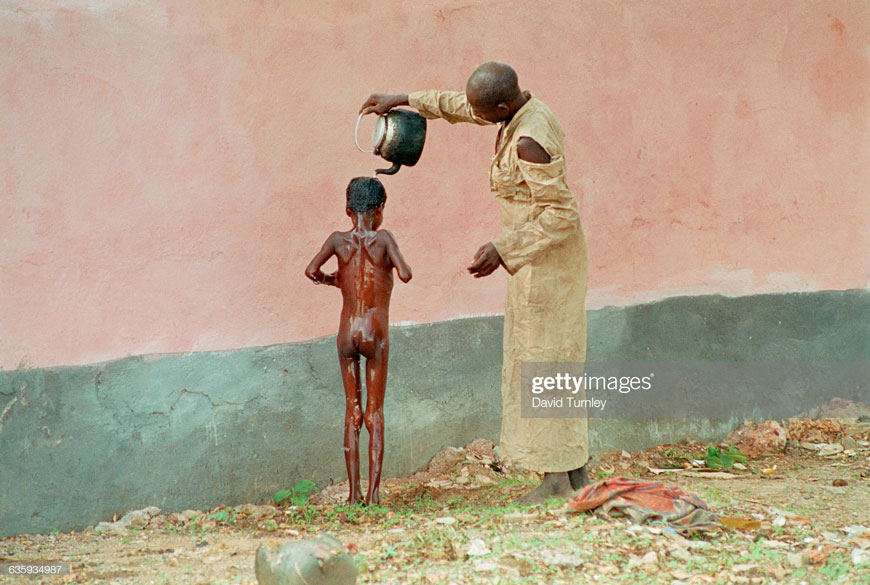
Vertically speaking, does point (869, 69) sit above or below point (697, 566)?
above

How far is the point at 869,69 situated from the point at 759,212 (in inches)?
49.7

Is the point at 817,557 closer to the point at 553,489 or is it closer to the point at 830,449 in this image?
the point at 553,489

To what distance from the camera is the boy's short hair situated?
14.9 ft

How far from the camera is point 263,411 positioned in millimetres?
5035

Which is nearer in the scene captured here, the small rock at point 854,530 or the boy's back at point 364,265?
the small rock at point 854,530

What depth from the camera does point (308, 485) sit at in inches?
200

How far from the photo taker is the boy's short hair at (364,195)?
4551 millimetres

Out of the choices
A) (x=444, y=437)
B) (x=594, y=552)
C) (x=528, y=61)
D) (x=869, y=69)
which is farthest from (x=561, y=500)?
(x=869, y=69)

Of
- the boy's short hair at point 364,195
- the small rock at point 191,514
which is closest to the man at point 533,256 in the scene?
the boy's short hair at point 364,195

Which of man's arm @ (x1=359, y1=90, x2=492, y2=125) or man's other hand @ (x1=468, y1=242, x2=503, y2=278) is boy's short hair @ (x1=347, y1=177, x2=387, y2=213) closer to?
man's arm @ (x1=359, y1=90, x2=492, y2=125)

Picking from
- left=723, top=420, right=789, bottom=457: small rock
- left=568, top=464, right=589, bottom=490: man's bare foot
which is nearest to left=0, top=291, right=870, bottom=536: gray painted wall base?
left=723, top=420, right=789, bottom=457: small rock

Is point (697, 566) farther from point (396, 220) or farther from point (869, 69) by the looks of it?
point (869, 69)

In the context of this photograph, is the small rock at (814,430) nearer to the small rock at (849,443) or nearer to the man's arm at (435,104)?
the small rock at (849,443)

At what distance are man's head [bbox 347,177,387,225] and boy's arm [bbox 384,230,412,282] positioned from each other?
145 millimetres
